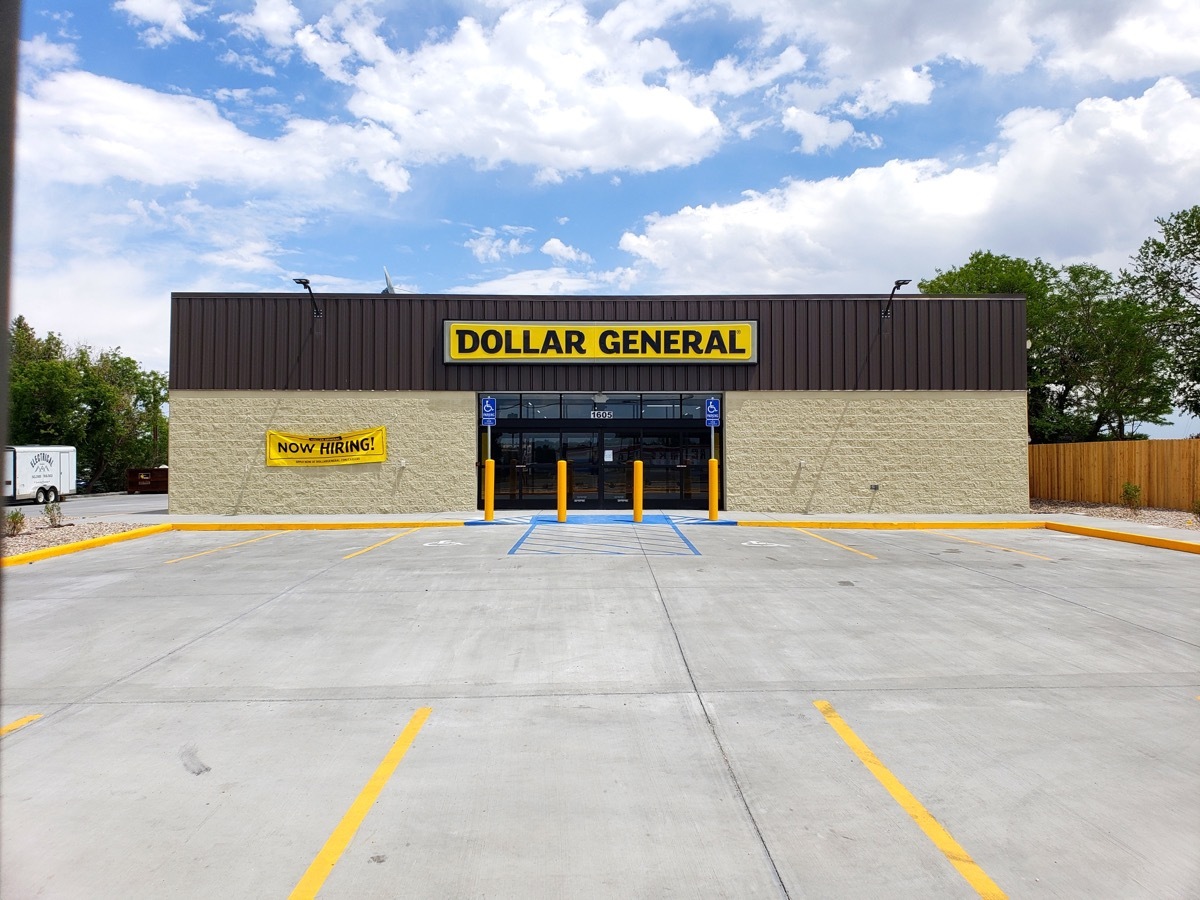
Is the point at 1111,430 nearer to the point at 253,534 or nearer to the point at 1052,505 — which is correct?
the point at 1052,505

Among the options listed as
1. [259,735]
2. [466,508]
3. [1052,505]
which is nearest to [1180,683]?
[259,735]

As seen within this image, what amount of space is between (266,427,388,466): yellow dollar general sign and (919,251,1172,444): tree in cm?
2772

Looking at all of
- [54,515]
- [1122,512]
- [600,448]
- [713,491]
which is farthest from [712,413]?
[54,515]

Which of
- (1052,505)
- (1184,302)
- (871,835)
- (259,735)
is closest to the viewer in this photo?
(871,835)

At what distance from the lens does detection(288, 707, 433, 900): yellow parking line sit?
11.3 ft

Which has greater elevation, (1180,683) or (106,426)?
(106,426)

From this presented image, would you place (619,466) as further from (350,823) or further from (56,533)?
(350,823)

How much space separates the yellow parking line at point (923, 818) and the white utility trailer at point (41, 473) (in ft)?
120

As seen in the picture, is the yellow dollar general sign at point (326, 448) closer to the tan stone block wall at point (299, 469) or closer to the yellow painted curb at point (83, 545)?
the tan stone block wall at point (299, 469)

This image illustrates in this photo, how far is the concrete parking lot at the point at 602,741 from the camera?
3.60m

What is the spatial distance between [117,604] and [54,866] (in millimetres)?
6717

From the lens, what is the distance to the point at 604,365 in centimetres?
2186

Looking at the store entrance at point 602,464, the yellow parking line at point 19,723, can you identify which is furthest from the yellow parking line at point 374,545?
the yellow parking line at point 19,723

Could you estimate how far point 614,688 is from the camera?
243 inches
